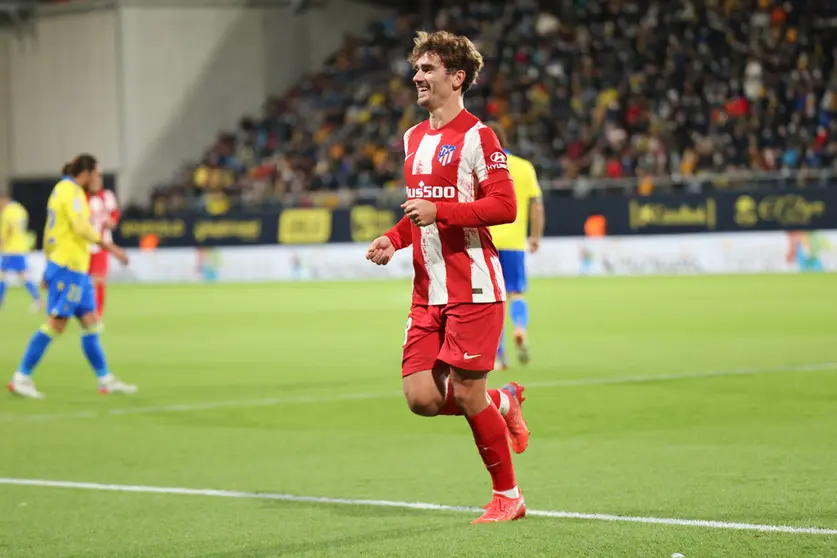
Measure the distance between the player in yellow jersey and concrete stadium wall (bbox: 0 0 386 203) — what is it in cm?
3162

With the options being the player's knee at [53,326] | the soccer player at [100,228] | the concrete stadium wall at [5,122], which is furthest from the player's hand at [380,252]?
the concrete stadium wall at [5,122]

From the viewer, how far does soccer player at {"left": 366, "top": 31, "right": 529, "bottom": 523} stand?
6.34 metres

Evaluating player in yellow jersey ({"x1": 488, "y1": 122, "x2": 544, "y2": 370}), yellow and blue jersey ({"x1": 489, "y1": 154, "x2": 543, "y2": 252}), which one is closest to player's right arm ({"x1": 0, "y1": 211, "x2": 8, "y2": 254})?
player in yellow jersey ({"x1": 488, "y1": 122, "x2": 544, "y2": 370})

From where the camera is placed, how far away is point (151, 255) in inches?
1421

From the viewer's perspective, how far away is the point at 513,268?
13352 mm

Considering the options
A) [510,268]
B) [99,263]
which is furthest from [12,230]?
[510,268]

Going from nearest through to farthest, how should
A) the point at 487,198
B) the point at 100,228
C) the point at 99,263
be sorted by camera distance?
1. the point at 487,198
2. the point at 100,228
3. the point at 99,263

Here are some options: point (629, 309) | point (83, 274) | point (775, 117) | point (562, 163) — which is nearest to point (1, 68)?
point (562, 163)

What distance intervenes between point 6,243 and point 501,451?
2005 centimetres

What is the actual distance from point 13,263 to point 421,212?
20339mm

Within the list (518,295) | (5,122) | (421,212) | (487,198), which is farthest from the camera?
(5,122)

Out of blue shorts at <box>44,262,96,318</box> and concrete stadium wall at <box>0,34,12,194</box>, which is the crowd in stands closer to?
concrete stadium wall at <box>0,34,12,194</box>

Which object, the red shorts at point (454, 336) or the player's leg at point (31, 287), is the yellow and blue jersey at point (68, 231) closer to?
the red shorts at point (454, 336)

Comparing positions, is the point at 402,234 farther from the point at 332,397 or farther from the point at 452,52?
the point at 332,397
